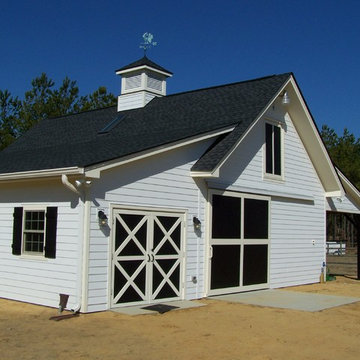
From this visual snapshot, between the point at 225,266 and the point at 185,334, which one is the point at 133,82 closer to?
the point at 225,266

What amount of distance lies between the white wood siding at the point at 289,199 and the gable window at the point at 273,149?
26 centimetres

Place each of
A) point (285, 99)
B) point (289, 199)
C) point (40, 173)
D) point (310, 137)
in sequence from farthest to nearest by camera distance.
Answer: point (310, 137) < point (289, 199) < point (285, 99) < point (40, 173)

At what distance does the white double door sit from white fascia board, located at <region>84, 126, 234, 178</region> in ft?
3.36

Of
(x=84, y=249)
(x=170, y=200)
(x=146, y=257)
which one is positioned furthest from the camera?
(x=170, y=200)

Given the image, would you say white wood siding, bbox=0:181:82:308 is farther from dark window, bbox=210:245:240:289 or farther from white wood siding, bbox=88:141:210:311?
dark window, bbox=210:245:240:289

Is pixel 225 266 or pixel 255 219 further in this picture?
pixel 255 219

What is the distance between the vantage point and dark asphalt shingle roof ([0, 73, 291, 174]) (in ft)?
38.3

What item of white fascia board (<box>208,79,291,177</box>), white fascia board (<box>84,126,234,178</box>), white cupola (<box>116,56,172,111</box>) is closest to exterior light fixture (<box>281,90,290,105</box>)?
white fascia board (<box>208,79,291,177</box>)

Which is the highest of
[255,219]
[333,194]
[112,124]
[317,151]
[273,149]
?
[112,124]

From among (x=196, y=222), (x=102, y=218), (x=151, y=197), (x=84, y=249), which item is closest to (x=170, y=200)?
(x=151, y=197)

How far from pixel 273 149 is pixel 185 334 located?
7.96 m

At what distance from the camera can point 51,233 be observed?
10.6 meters

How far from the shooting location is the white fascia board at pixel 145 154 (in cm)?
970

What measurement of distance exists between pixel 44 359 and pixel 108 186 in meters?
4.24
